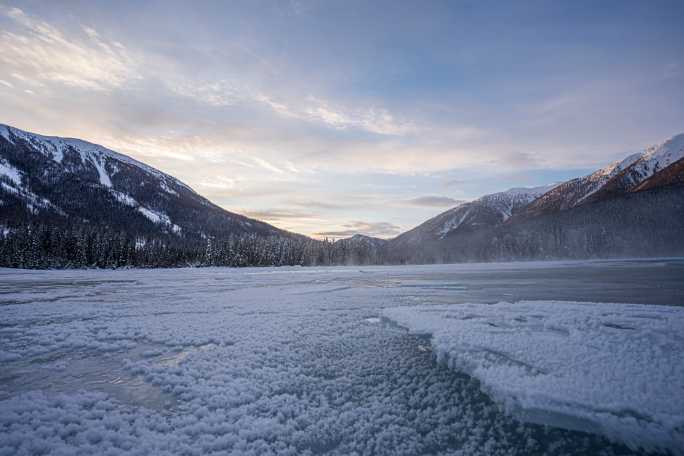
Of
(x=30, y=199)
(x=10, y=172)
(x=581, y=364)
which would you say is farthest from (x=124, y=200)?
(x=581, y=364)

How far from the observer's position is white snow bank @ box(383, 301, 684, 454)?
2.81 m

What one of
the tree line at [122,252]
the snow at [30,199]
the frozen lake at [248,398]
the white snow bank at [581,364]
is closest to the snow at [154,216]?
the snow at [30,199]

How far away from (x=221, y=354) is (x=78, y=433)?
2.40 m

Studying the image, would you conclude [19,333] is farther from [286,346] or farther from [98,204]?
[98,204]

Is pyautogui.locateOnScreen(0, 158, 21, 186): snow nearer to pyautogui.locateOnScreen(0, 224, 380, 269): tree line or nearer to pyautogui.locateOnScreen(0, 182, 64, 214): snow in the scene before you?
pyautogui.locateOnScreen(0, 182, 64, 214): snow

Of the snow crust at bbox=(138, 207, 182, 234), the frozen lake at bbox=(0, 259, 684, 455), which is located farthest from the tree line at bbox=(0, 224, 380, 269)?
the snow crust at bbox=(138, 207, 182, 234)

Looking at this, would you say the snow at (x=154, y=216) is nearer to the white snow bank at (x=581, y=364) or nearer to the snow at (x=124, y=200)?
the snow at (x=124, y=200)

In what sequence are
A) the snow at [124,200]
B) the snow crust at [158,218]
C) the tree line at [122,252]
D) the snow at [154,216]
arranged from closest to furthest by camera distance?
the tree line at [122,252]
the snow crust at [158,218]
the snow at [154,216]
the snow at [124,200]

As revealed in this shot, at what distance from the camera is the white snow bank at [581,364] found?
2.81 metres

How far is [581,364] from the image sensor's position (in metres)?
4.04

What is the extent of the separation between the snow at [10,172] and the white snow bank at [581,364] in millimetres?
234678

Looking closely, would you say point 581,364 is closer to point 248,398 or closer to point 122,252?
point 248,398

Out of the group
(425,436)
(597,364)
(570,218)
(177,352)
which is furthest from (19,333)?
(570,218)

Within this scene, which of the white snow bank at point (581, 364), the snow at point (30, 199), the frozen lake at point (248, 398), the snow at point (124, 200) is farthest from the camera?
the snow at point (124, 200)
